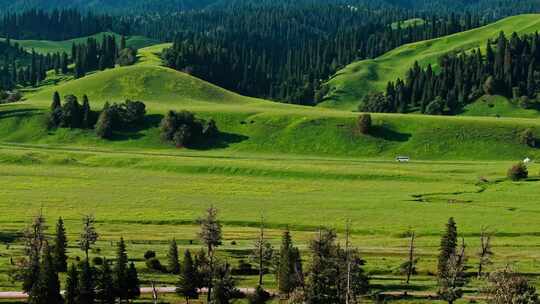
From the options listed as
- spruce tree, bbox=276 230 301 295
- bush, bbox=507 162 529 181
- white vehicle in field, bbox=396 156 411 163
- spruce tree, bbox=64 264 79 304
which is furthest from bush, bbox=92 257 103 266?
white vehicle in field, bbox=396 156 411 163

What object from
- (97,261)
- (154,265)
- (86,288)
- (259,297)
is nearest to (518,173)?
(154,265)

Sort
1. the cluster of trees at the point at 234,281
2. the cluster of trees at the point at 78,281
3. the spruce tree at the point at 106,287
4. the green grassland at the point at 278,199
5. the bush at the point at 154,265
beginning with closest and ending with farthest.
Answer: the cluster of trees at the point at 234,281 < the cluster of trees at the point at 78,281 < the spruce tree at the point at 106,287 < the bush at the point at 154,265 < the green grassland at the point at 278,199

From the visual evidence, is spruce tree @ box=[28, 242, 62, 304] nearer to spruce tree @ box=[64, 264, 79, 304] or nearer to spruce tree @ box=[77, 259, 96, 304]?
spruce tree @ box=[64, 264, 79, 304]

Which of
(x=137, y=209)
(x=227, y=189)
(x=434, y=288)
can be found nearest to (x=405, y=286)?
(x=434, y=288)

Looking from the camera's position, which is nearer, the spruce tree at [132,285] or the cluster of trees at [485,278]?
the cluster of trees at [485,278]

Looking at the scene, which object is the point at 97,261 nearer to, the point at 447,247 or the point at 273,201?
the point at 447,247

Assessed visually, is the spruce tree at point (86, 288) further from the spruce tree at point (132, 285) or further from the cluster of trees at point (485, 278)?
the cluster of trees at point (485, 278)

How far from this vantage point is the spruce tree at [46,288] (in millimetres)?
71812

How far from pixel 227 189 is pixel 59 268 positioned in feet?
218

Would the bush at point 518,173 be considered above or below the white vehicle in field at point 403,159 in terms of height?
above

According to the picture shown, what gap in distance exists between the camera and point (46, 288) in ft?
237

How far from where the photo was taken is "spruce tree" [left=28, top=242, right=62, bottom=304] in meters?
71.8

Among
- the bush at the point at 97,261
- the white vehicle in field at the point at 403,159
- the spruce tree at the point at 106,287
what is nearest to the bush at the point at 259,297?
the spruce tree at the point at 106,287

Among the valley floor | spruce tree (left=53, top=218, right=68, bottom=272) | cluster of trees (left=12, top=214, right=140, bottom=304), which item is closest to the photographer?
cluster of trees (left=12, top=214, right=140, bottom=304)
